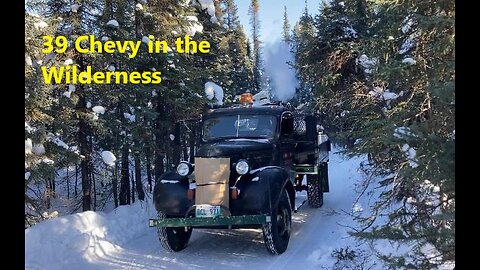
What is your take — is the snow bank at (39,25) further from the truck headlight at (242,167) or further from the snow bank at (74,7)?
the truck headlight at (242,167)

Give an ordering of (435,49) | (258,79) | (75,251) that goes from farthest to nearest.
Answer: (258,79) → (75,251) → (435,49)

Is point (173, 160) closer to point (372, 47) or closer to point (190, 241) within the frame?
point (190, 241)

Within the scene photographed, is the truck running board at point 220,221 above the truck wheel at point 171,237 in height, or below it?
above

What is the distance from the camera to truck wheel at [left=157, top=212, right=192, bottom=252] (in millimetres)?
7273

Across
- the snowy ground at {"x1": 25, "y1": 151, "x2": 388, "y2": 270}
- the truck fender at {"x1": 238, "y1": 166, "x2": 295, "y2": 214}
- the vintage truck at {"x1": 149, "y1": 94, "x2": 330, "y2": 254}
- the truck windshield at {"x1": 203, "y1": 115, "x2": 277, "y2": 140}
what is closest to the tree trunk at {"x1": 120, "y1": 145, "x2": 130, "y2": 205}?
the snowy ground at {"x1": 25, "y1": 151, "x2": 388, "y2": 270}

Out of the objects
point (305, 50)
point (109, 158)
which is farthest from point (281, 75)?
point (109, 158)

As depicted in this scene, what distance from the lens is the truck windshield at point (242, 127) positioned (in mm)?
8422

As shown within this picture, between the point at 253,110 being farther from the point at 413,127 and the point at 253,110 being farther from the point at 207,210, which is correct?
the point at 413,127

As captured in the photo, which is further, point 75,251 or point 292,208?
point 292,208

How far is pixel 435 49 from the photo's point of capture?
417cm

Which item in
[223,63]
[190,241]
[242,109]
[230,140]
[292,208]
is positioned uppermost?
[223,63]

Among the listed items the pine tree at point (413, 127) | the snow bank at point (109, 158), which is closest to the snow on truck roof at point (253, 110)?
the pine tree at point (413, 127)

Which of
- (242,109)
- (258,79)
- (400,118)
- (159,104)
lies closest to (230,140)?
(242,109)
